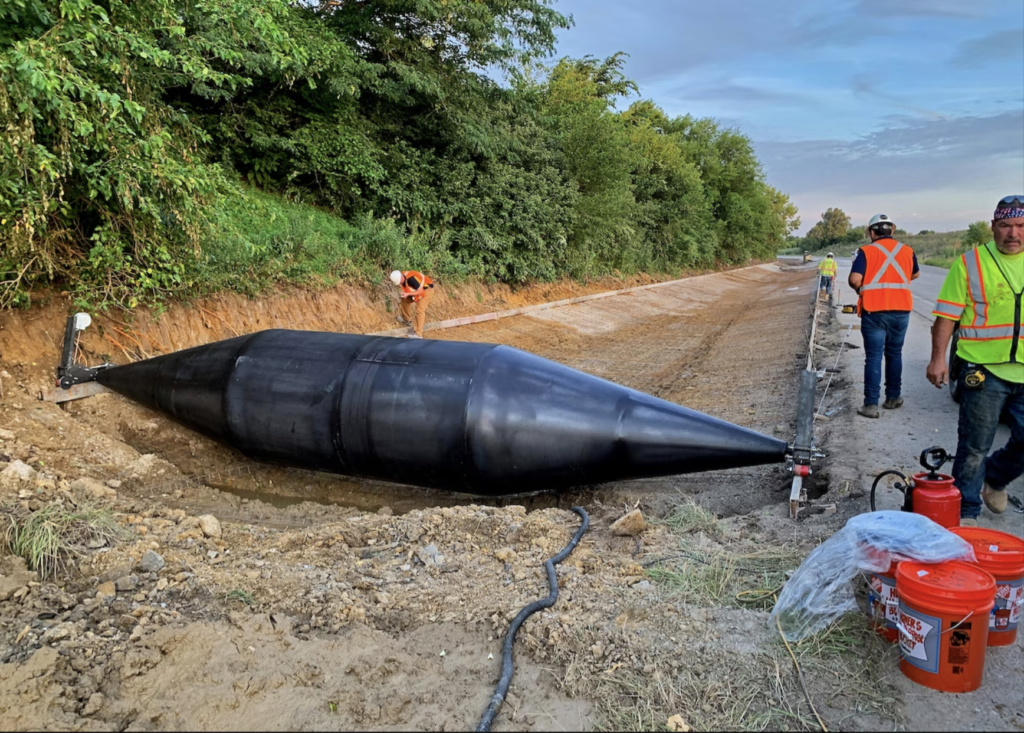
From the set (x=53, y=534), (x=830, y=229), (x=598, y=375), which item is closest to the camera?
(x=53, y=534)

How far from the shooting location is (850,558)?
116 inches

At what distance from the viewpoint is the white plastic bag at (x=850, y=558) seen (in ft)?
9.15

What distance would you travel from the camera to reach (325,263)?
997cm

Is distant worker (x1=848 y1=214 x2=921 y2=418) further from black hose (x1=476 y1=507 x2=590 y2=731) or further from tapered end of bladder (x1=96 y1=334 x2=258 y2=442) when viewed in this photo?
tapered end of bladder (x1=96 y1=334 x2=258 y2=442)

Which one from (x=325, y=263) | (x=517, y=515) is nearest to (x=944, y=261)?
(x=325, y=263)

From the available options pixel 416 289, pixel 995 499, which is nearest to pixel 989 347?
pixel 995 499

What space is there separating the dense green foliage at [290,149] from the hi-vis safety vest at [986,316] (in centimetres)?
623

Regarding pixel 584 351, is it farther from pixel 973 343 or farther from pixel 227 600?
pixel 227 600

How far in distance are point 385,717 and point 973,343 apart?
4007 millimetres

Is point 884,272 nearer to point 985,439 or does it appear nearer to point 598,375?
point 985,439

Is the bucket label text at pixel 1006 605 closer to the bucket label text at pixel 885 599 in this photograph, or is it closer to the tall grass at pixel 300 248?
the bucket label text at pixel 885 599

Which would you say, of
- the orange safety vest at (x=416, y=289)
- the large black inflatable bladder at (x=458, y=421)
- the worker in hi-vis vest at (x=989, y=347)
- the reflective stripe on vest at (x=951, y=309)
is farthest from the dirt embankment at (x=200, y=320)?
the worker in hi-vis vest at (x=989, y=347)

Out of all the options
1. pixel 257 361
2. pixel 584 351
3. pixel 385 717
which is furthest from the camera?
pixel 584 351

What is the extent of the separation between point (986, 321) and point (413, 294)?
7.70m
